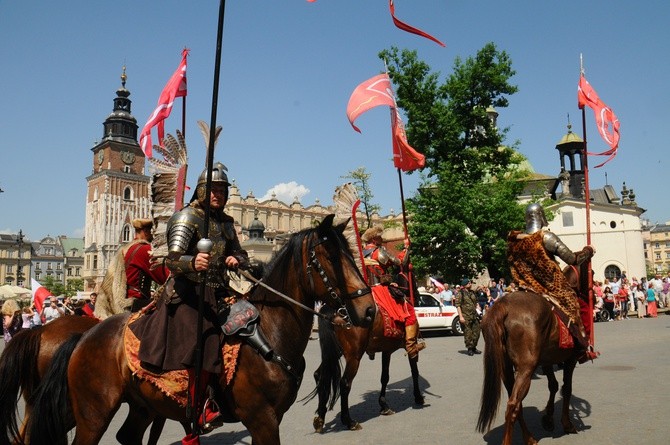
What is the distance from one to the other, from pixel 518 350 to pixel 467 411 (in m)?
2.09

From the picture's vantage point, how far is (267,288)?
4184 mm

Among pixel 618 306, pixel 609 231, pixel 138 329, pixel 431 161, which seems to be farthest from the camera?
pixel 609 231

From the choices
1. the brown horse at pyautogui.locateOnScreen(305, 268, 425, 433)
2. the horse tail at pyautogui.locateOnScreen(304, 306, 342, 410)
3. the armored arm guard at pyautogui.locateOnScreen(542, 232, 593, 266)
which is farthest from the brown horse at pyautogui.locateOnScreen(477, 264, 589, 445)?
the horse tail at pyautogui.locateOnScreen(304, 306, 342, 410)

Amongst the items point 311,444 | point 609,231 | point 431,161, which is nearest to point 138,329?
point 311,444

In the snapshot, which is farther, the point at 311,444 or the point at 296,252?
the point at 311,444

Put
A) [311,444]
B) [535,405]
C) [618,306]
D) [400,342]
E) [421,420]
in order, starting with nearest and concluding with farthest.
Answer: [311,444] → [421,420] → [535,405] → [400,342] → [618,306]

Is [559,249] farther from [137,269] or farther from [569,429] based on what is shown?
[137,269]

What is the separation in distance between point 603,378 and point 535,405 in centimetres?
279

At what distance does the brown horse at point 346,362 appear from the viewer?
700cm

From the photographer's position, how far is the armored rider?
3.97 meters

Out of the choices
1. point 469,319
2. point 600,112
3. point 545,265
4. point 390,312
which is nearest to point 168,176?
point 390,312

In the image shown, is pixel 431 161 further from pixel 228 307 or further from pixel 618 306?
pixel 228 307

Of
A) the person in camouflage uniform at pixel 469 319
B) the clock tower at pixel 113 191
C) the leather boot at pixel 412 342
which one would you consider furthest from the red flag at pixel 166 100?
the clock tower at pixel 113 191

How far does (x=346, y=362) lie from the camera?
7527mm
